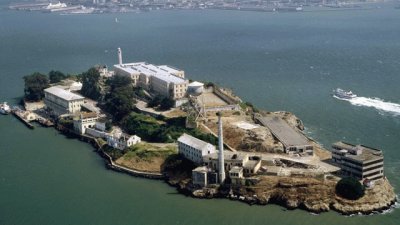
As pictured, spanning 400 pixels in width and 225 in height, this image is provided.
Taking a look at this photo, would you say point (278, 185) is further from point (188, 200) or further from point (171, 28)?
point (171, 28)

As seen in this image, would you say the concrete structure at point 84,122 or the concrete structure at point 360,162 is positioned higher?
the concrete structure at point 360,162

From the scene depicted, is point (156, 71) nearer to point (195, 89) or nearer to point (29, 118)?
point (195, 89)

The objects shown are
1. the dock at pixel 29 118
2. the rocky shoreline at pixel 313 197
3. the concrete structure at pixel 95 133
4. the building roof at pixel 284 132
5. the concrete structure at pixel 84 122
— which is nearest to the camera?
the rocky shoreline at pixel 313 197

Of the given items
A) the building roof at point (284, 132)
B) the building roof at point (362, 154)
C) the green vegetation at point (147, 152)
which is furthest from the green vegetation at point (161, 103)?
the building roof at point (362, 154)

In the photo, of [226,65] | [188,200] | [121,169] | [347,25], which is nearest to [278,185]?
[188,200]

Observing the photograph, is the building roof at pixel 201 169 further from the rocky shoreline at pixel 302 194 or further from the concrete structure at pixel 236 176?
the concrete structure at pixel 236 176

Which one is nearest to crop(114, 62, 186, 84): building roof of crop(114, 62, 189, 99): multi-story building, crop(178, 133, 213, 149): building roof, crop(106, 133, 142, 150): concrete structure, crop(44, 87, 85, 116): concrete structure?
crop(114, 62, 189, 99): multi-story building

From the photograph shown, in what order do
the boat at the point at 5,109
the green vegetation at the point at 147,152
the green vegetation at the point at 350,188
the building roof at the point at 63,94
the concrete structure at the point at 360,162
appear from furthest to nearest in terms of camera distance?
the boat at the point at 5,109 → the building roof at the point at 63,94 → the green vegetation at the point at 147,152 → the concrete structure at the point at 360,162 → the green vegetation at the point at 350,188
